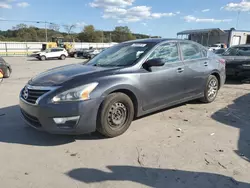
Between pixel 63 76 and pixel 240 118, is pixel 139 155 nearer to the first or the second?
pixel 63 76

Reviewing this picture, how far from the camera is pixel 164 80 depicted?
4.40 m

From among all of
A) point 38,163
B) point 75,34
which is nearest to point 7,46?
point 38,163

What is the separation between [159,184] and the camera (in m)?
2.63

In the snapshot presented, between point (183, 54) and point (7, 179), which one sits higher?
point (183, 54)

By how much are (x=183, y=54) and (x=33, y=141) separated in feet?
11.0

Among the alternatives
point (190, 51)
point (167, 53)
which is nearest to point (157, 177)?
point (167, 53)

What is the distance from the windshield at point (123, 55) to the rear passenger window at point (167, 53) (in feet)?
0.51

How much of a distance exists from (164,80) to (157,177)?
6.82 ft

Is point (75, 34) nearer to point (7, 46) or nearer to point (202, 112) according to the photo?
point (7, 46)

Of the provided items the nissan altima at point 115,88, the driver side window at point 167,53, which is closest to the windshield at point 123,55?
the nissan altima at point 115,88

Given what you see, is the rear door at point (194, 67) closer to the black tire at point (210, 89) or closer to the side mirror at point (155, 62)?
the black tire at point (210, 89)

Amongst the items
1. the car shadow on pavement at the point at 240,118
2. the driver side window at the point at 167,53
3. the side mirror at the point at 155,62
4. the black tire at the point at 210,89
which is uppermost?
the driver side window at the point at 167,53

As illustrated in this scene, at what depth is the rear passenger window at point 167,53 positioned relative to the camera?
441cm

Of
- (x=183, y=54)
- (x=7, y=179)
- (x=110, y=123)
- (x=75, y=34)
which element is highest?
(x=75, y=34)
